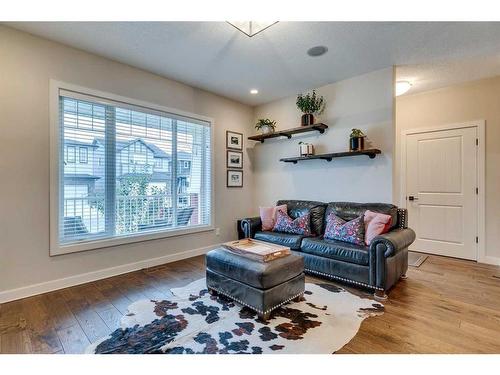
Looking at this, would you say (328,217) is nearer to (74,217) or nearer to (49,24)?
(74,217)

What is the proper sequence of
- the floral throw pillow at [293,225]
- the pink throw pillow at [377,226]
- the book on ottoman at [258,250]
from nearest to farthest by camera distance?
1. the book on ottoman at [258,250]
2. the pink throw pillow at [377,226]
3. the floral throw pillow at [293,225]

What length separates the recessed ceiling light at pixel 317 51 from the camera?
9.37 ft

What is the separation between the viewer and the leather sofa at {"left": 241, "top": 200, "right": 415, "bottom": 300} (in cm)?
251

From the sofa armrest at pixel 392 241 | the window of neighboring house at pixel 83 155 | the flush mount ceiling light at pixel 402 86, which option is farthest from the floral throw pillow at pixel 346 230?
→ the window of neighboring house at pixel 83 155

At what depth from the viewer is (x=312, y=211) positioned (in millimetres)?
3637

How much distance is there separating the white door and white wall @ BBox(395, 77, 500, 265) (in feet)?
0.50

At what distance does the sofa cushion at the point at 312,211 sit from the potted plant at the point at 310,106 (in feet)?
4.03

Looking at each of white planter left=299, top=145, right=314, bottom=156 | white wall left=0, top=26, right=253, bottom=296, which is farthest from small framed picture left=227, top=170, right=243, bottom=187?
white wall left=0, top=26, right=253, bottom=296

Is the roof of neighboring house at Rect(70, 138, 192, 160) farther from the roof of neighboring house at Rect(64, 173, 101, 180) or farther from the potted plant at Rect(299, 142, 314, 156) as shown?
the potted plant at Rect(299, 142, 314, 156)

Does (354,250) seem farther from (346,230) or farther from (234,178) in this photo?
(234,178)

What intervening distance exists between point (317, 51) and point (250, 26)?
0.94 m

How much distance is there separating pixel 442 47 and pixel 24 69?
439 centimetres

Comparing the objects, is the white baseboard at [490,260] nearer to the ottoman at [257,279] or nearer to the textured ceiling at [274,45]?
the textured ceiling at [274,45]
